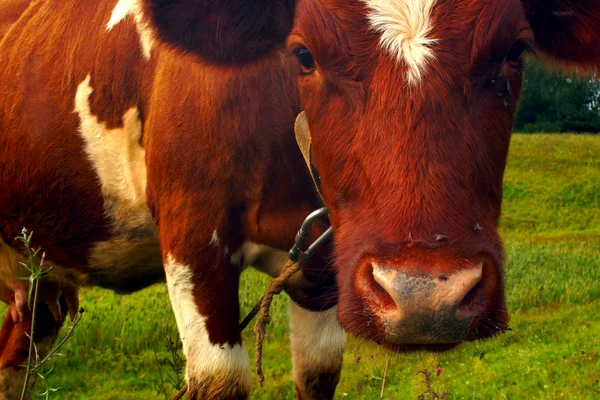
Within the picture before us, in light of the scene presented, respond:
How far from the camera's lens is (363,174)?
2.41m

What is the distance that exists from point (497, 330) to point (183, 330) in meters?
1.62

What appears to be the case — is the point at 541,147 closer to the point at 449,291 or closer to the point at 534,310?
the point at 534,310

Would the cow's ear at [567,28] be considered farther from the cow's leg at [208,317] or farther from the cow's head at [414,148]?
the cow's leg at [208,317]

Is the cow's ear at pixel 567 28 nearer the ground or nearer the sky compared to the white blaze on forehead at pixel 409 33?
nearer the ground

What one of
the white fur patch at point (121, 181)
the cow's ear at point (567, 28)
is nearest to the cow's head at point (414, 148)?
the cow's ear at point (567, 28)

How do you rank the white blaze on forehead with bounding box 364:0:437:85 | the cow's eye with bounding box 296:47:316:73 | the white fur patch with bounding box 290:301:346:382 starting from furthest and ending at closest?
the white fur patch with bounding box 290:301:346:382
the cow's eye with bounding box 296:47:316:73
the white blaze on forehead with bounding box 364:0:437:85

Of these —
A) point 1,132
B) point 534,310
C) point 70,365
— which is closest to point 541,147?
point 534,310

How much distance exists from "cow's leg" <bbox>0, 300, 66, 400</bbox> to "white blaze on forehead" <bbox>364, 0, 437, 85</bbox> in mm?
3478

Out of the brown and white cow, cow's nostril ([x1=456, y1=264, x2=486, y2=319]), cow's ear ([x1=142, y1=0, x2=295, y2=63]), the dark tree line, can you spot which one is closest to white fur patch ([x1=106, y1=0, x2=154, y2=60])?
the brown and white cow

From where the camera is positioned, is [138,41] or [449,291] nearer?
[449,291]

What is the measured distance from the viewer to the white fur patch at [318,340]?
4098mm

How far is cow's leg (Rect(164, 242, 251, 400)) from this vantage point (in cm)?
333

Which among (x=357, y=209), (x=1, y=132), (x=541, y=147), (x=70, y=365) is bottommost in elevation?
(x=541, y=147)

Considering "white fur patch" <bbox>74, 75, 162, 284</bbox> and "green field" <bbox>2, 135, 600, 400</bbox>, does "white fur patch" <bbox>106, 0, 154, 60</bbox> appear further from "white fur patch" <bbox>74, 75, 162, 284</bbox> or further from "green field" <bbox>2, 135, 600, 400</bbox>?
"green field" <bbox>2, 135, 600, 400</bbox>
